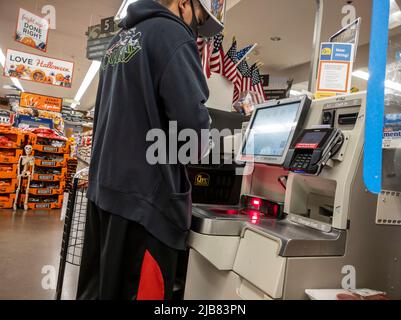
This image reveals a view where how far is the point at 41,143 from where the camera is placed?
6633 mm

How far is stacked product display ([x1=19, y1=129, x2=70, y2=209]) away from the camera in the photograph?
637cm

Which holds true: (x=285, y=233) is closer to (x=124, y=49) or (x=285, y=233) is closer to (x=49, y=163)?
(x=124, y=49)

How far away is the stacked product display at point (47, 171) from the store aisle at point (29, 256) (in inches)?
25.7

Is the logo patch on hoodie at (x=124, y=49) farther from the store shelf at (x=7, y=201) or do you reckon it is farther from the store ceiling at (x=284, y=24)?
the store shelf at (x=7, y=201)

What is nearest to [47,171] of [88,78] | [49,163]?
[49,163]

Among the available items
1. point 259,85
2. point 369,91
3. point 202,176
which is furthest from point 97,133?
point 259,85

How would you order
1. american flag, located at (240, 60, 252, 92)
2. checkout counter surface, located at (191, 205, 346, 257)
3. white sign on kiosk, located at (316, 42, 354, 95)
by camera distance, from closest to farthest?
checkout counter surface, located at (191, 205, 346, 257), white sign on kiosk, located at (316, 42, 354, 95), american flag, located at (240, 60, 252, 92)

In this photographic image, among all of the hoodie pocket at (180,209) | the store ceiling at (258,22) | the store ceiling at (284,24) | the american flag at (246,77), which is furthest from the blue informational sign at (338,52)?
the store ceiling at (284,24)

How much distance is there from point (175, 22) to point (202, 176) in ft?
3.28

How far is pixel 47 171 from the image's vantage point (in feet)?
21.9

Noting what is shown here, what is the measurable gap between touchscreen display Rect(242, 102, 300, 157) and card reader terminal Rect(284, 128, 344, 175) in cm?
10

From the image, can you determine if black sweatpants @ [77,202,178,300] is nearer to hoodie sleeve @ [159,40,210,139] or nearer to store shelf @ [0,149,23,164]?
hoodie sleeve @ [159,40,210,139]

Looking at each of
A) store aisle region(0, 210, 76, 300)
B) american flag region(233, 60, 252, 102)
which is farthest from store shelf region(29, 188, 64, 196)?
american flag region(233, 60, 252, 102)

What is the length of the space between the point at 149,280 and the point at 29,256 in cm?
318
